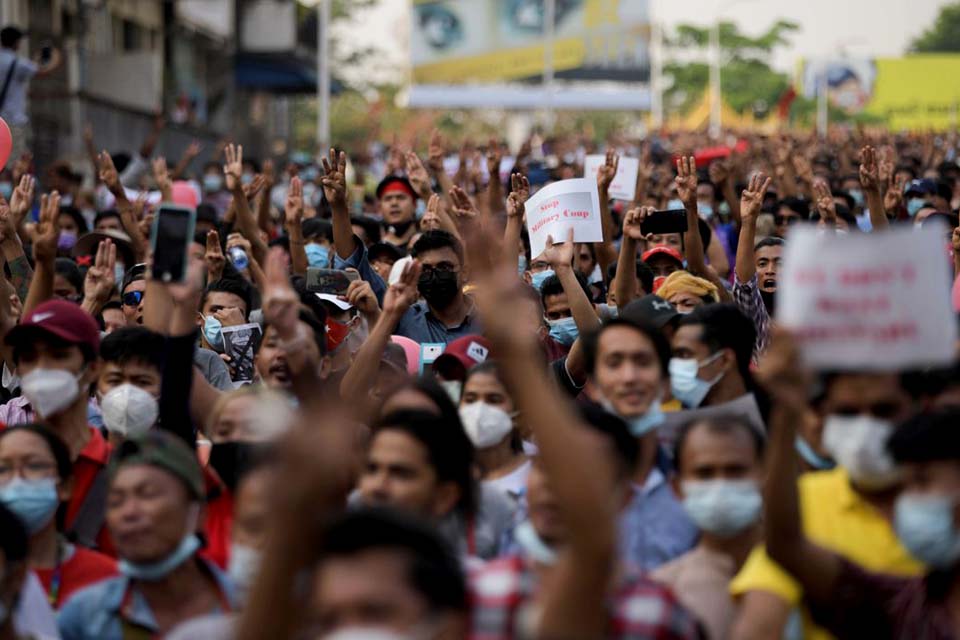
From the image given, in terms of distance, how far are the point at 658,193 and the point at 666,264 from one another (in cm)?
442

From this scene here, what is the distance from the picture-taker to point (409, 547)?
3.63 m

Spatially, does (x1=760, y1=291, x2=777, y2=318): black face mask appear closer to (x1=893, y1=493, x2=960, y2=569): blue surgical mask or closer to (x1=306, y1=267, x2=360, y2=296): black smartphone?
(x1=306, y1=267, x2=360, y2=296): black smartphone

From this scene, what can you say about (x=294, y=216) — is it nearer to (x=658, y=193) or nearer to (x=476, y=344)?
(x=476, y=344)

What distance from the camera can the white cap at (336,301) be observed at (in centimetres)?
796

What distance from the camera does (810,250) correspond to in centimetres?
389

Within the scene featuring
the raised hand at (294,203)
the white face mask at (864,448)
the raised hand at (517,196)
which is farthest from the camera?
the raised hand at (294,203)


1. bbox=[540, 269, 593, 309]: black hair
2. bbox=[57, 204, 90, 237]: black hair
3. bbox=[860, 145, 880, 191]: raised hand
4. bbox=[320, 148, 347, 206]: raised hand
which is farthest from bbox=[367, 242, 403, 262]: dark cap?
bbox=[57, 204, 90, 237]: black hair

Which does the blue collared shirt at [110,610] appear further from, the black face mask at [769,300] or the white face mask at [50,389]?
the black face mask at [769,300]

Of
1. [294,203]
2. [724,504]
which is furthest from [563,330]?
[724,504]

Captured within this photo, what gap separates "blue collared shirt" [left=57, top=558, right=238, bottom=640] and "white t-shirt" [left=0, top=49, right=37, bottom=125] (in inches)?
428

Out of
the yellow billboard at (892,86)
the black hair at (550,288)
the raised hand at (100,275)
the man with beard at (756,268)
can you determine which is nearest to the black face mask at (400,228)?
the man with beard at (756,268)

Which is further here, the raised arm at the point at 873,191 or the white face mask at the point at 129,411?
the raised arm at the point at 873,191

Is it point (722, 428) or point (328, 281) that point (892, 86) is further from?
point (722, 428)

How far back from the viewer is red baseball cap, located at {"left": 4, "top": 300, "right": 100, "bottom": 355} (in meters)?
5.89
